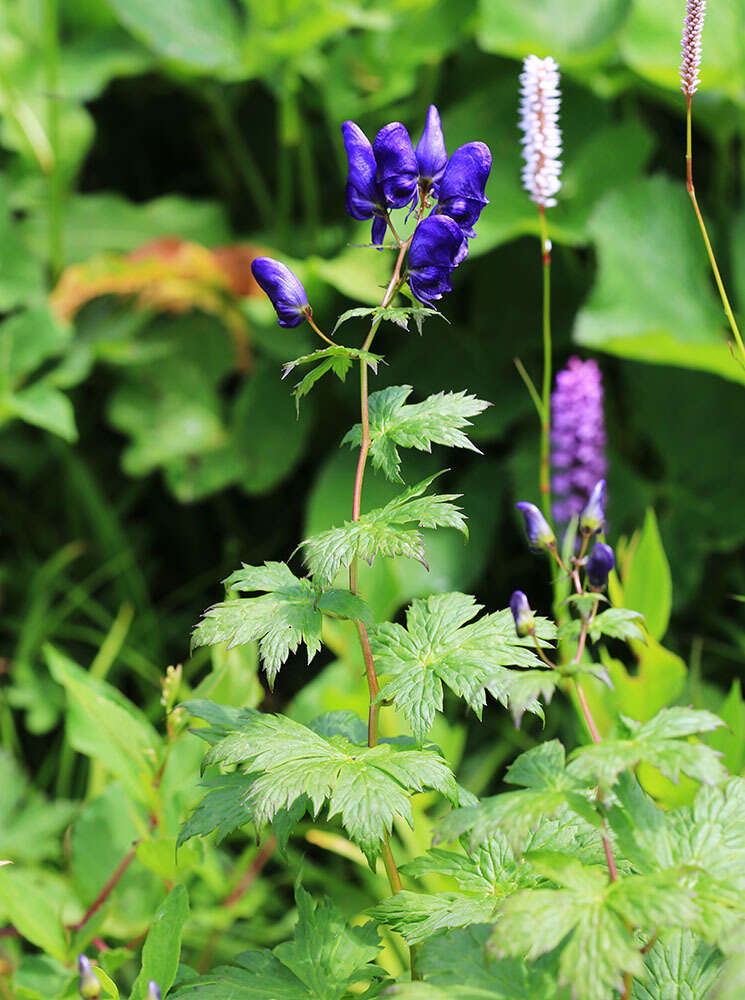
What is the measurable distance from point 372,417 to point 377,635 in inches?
7.3

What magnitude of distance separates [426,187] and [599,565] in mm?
358

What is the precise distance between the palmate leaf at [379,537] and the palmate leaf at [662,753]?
176 millimetres

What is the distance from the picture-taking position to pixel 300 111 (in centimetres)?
200

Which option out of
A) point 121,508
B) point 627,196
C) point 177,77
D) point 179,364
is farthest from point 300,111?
point 121,508

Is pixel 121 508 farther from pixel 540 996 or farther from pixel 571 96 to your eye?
pixel 540 996

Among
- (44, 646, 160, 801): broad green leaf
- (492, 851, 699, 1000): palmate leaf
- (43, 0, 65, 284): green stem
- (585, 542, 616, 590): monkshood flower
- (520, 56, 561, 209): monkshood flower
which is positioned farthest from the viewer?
(43, 0, 65, 284): green stem

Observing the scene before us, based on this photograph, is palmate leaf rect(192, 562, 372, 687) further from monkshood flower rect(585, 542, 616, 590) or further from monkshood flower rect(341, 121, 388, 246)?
monkshood flower rect(341, 121, 388, 246)

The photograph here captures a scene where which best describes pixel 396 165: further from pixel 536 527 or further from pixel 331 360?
pixel 536 527

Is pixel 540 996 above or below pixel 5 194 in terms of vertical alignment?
below

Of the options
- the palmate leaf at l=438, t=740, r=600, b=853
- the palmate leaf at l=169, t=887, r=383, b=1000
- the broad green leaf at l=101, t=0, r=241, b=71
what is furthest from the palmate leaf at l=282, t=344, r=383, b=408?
the broad green leaf at l=101, t=0, r=241, b=71

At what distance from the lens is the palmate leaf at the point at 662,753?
58 cm

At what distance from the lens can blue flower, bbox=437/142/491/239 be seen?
0.77 metres

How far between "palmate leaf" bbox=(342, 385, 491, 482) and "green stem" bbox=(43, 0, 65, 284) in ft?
4.05

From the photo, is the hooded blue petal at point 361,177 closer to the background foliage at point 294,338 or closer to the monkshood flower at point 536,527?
the monkshood flower at point 536,527
